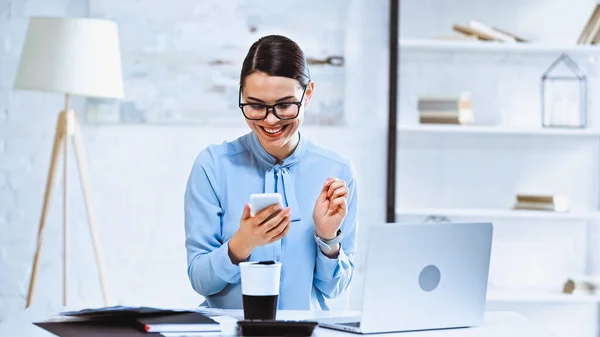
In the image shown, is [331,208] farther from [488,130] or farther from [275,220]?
[488,130]

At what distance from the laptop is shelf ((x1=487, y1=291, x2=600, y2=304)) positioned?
1.94 meters

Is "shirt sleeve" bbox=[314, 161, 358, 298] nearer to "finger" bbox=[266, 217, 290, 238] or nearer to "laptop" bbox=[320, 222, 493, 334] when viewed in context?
"finger" bbox=[266, 217, 290, 238]

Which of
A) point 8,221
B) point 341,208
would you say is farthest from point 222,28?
point 341,208

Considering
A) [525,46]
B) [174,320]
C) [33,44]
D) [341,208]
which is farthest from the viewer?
[525,46]

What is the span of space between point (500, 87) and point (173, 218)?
160cm

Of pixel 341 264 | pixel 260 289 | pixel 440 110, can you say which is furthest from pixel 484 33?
pixel 260 289

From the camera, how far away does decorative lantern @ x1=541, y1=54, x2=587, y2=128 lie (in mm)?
3787

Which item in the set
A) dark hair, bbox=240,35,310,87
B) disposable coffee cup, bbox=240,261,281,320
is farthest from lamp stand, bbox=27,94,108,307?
disposable coffee cup, bbox=240,261,281,320

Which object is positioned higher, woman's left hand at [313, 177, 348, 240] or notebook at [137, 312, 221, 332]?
woman's left hand at [313, 177, 348, 240]

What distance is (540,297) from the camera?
3.61 metres

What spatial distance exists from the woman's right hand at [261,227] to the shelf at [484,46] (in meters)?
2.00

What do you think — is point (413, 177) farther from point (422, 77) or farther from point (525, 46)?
point (525, 46)

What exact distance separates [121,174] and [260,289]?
2265mm

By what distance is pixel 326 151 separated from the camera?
225 centimetres
